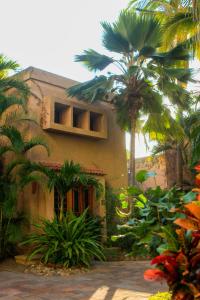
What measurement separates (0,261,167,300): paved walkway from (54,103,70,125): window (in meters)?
5.21

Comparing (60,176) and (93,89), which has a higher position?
(93,89)

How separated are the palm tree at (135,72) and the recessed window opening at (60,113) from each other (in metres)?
0.52

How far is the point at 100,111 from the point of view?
12914 millimetres

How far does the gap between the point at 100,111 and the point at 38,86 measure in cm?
260

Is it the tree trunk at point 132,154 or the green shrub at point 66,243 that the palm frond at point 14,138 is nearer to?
the green shrub at point 66,243

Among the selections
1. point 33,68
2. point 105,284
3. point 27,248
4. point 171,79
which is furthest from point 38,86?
point 105,284

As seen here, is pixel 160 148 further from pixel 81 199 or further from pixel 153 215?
pixel 153 215

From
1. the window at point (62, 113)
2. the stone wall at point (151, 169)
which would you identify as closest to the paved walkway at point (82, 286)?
the window at point (62, 113)

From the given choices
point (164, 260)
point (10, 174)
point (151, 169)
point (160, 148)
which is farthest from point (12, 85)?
point (151, 169)

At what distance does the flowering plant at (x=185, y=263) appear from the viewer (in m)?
2.60

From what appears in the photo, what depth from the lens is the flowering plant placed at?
2604 mm

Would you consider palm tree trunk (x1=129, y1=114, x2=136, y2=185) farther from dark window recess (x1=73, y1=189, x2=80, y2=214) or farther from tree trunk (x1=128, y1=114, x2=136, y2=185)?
dark window recess (x1=73, y1=189, x2=80, y2=214)

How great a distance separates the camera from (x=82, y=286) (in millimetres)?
6523

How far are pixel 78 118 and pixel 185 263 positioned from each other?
33.5 ft
